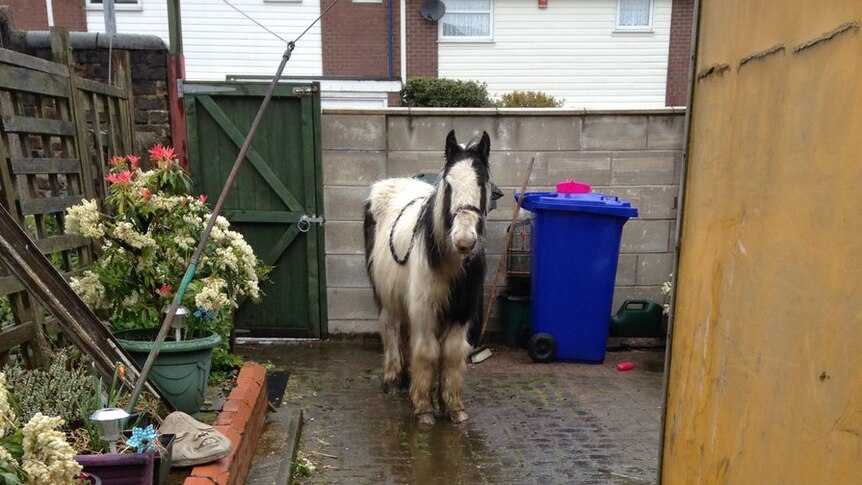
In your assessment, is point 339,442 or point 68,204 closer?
point 68,204

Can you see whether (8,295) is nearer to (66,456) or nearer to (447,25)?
(66,456)

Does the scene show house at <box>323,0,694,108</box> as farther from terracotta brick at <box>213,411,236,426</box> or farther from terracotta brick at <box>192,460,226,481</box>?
terracotta brick at <box>192,460,226,481</box>

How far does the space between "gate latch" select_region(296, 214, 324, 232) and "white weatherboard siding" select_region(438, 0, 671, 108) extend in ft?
27.1

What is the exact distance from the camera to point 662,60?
43.1ft

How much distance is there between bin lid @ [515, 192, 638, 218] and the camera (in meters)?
5.02

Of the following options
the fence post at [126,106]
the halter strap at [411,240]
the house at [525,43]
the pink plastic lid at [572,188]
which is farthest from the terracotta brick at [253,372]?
the house at [525,43]

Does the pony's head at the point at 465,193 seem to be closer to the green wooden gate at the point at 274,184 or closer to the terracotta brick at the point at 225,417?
the terracotta brick at the point at 225,417

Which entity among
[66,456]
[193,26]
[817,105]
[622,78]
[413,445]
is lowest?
[413,445]

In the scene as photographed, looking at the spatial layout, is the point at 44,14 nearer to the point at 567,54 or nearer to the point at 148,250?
the point at 567,54

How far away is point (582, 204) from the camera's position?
5070mm

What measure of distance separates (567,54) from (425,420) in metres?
11.1

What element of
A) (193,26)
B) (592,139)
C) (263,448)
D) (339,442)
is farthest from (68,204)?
(193,26)

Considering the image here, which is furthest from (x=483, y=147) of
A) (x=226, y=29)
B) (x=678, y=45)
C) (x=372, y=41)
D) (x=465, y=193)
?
(x=678, y=45)

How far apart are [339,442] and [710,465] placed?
269 cm
